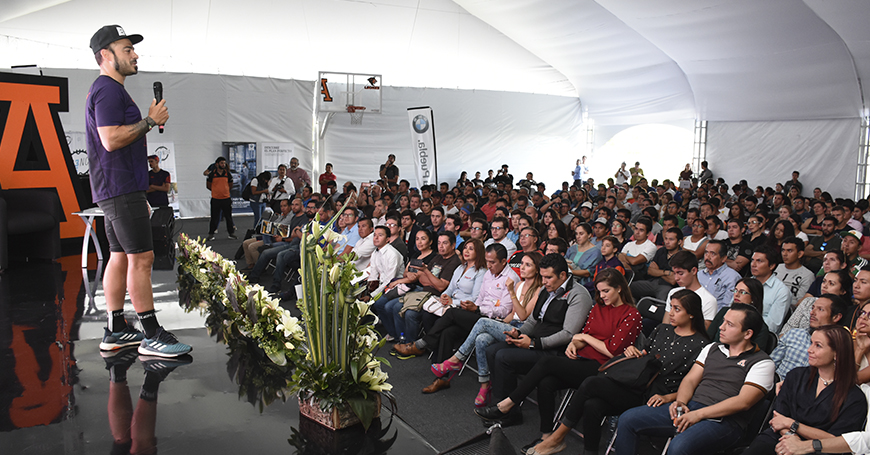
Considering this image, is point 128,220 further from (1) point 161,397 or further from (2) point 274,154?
(2) point 274,154

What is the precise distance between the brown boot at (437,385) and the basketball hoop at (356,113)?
1251cm

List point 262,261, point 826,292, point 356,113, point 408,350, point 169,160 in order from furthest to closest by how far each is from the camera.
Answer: point 356,113, point 169,160, point 262,261, point 408,350, point 826,292

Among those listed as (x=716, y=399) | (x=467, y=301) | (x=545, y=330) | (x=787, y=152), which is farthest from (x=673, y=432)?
(x=787, y=152)

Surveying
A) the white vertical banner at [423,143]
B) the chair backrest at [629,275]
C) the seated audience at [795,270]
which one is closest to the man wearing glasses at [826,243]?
the seated audience at [795,270]

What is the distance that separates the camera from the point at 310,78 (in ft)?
52.6

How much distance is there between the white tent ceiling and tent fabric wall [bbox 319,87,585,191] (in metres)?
0.48

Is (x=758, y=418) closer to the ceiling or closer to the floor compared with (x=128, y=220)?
closer to the floor

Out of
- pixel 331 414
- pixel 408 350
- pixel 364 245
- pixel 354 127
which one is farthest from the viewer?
pixel 354 127

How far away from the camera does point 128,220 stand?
286 cm

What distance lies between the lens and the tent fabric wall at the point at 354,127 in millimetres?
14344

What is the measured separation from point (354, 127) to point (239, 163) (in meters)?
3.26

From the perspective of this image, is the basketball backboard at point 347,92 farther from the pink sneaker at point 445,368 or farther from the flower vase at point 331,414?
the flower vase at point 331,414

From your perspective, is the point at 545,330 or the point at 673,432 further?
the point at 545,330

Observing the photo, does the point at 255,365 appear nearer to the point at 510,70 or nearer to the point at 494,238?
the point at 494,238
